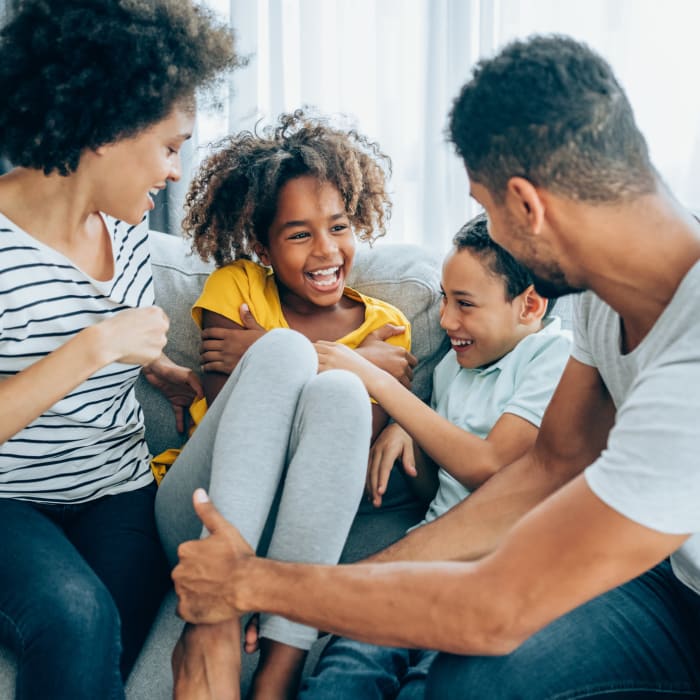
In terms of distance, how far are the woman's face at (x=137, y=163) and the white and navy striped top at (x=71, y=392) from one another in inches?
5.2

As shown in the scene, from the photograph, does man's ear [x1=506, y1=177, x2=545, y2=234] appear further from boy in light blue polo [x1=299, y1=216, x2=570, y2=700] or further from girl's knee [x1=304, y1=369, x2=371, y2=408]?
boy in light blue polo [x1=299, y1=216, x2=570, y2=700]

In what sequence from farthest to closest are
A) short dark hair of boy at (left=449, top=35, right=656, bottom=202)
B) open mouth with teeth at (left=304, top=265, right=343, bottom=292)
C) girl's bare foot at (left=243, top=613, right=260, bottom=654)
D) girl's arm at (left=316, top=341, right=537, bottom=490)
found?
open mouth with teeth at (left=304, top=265, right=343, bottom=292), girl's arm at (left=316, top=341, right=537, bottom=490), girl's bare foot at (left=243, top=613, right=260, bottom=654), short dark hair of boy at (left=449, top=35, right=656, bottom=202)

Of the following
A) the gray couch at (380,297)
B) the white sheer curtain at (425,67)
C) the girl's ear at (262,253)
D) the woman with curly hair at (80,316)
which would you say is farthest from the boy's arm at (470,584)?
the white sheer curtain at (425,67)

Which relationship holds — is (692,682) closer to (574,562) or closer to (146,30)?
(574,562)

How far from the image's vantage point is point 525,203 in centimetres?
98

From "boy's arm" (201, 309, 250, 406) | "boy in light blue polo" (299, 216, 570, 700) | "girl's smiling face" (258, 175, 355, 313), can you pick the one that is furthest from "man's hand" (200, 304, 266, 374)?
"boy in light blue polo" (299, 216, 570, 700)

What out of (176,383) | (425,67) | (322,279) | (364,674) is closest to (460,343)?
(322,279)

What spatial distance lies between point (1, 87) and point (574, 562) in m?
1.05

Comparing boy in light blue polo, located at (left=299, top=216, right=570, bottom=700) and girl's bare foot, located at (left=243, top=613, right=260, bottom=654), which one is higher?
boy in light blue polo, located at (left=299, top=216, right=570, bottom=700)

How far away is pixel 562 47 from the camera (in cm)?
96

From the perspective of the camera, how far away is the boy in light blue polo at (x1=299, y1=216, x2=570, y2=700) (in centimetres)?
141

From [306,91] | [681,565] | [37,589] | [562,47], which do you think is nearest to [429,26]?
[306,91]

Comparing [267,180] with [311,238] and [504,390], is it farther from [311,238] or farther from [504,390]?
[504,390]

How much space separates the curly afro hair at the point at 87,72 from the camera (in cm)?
120
